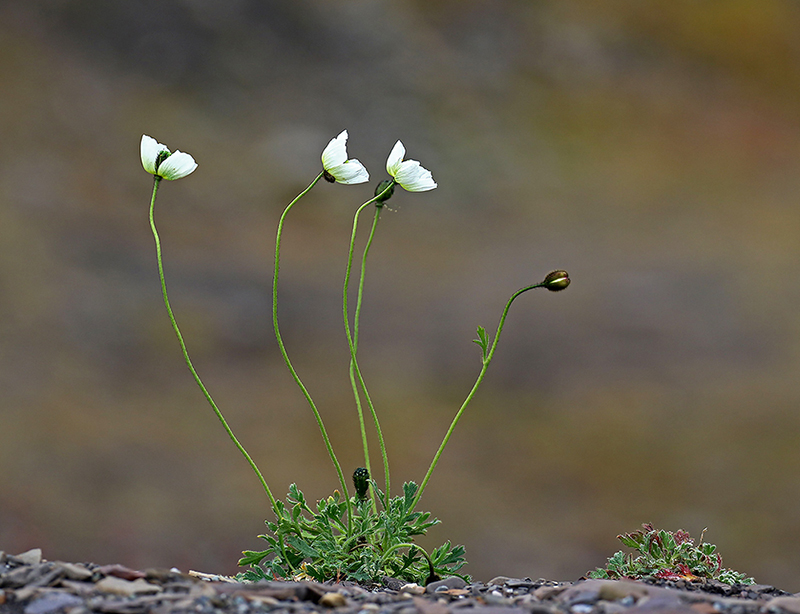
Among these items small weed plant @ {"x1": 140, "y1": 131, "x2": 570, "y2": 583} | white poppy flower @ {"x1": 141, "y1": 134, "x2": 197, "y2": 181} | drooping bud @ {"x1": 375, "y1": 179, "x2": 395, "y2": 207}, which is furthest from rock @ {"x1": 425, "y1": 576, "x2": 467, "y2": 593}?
white poppy flower @ {"x1": 141, "y1": 134, "x2": 197, "y2": 181}

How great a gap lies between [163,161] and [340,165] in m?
0.44

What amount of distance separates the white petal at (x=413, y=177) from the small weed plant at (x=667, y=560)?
Answer: 108 cm

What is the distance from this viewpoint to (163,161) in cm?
185

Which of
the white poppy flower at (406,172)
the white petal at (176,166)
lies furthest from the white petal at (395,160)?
the white petal at (176,166)

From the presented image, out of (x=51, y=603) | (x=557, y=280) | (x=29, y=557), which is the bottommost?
(x=51, y=603)

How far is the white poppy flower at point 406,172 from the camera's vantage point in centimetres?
197

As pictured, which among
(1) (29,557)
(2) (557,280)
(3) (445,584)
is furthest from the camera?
(2) (557,280)

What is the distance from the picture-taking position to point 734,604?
4.47ft

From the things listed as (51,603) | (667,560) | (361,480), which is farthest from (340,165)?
(667,560)

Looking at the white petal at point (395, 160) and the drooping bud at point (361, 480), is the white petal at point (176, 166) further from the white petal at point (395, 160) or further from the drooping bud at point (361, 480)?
the drooping bud at point (361, 480)

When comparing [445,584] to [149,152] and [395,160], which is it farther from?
[149,152]

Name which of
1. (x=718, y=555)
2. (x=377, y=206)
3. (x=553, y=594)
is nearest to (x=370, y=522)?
(x=553, y=594)

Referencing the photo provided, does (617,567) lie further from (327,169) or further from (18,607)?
(18,607)

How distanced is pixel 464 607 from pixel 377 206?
106 centimetres
